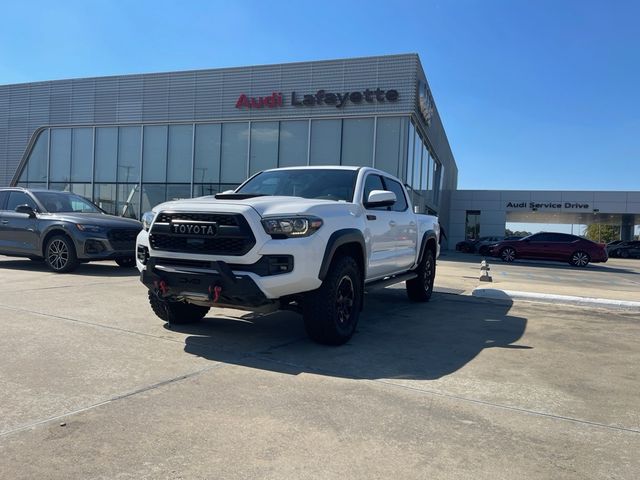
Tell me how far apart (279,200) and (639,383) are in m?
3.64

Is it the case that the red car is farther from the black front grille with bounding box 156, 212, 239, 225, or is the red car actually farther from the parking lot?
the black front grille with bounding box 156, 212, 239, 225

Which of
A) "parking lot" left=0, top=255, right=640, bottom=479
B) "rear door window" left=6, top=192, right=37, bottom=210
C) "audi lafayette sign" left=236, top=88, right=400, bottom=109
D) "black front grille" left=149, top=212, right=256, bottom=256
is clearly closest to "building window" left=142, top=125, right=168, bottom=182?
"audi lafayette sign" left=236, top=88, right=400, bottom=109

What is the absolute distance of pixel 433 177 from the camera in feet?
104

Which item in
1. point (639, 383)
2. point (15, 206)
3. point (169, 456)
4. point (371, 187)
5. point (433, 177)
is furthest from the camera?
point (433, 177)

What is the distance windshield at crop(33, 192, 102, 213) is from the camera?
415 inches

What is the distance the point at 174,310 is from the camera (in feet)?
18.8

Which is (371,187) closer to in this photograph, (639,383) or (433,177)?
(639,383)

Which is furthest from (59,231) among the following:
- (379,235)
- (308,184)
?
(379,235)

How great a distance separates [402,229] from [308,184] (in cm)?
165

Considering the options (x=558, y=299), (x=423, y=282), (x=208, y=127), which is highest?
(x=208, y=127)

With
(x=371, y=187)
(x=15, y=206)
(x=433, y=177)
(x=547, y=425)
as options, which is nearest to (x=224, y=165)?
(x=15, y=206)

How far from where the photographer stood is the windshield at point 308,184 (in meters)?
6.09

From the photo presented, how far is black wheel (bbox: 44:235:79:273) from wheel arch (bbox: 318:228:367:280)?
251 inches

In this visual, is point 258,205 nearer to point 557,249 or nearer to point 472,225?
point 557,249
